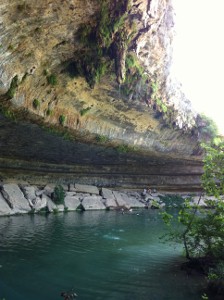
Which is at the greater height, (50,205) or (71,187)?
(71,187)

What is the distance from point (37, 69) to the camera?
1399cm

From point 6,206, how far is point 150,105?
11.8 m

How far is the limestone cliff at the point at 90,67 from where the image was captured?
38.7ft

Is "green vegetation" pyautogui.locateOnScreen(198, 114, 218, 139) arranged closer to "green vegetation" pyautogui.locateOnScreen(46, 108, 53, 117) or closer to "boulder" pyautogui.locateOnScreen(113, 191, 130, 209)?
"boulder" pyautogui.locateOnScreen(113, 191, 130, 209)

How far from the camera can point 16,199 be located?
73.6ft

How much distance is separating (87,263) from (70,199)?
1502 centimetres

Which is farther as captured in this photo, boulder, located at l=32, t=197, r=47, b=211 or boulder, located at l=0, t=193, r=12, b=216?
boulder, located at l=32, t=197, r=47, b=211

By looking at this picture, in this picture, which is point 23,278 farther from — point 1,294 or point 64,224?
point 64,224

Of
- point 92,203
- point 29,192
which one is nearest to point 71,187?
point 92,203

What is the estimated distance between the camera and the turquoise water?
859 cm

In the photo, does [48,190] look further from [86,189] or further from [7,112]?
[7,112]

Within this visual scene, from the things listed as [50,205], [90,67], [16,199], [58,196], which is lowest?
[50,205]

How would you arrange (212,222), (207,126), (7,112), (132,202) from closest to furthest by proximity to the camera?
(212,222)
(7,112)
(207,126)
(132,202)

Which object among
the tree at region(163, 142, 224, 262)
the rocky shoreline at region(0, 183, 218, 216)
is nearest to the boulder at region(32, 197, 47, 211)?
the rocky shoreline at region(0, 183, 218, 216)
